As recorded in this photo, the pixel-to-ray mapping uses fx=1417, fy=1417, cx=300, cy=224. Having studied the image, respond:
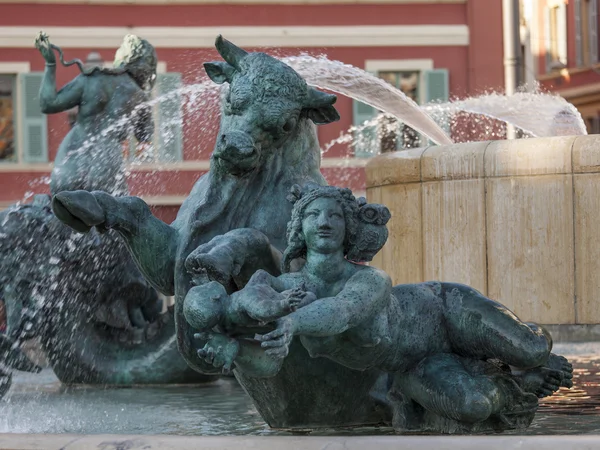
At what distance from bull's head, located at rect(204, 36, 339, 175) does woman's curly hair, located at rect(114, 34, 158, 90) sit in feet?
13.5

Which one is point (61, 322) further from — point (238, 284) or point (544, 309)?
point (238, 284)

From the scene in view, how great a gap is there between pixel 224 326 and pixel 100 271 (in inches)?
149

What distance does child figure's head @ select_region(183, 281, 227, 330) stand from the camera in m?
3.04

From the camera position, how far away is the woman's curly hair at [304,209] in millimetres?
3367

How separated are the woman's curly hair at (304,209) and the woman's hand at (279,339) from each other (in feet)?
1.34

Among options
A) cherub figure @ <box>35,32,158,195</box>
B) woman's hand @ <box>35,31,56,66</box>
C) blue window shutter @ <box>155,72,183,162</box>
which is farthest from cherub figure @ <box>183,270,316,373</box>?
blue window shutter @ <box>155,72,183,162</box>

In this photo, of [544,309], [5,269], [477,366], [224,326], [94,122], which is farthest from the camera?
[94,122]

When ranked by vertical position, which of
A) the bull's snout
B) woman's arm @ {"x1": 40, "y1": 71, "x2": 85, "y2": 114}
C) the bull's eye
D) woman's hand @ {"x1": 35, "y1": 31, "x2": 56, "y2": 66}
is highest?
woman's hand @ {"x1": 35, "y1": 31, "x2": 56, "y2": 66}

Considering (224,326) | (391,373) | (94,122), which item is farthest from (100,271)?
(224,326)

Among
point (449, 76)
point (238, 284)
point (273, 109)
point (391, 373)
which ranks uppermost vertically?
point (449, 76)

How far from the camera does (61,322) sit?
666cm

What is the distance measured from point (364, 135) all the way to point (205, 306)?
26034mm

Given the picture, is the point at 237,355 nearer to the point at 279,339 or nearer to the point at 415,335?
the point at 279,339

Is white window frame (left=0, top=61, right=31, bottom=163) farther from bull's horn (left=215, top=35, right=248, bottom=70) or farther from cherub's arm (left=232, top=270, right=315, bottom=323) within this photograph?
cherub's arm (left=232, top=270, right=315, bottom=323)
